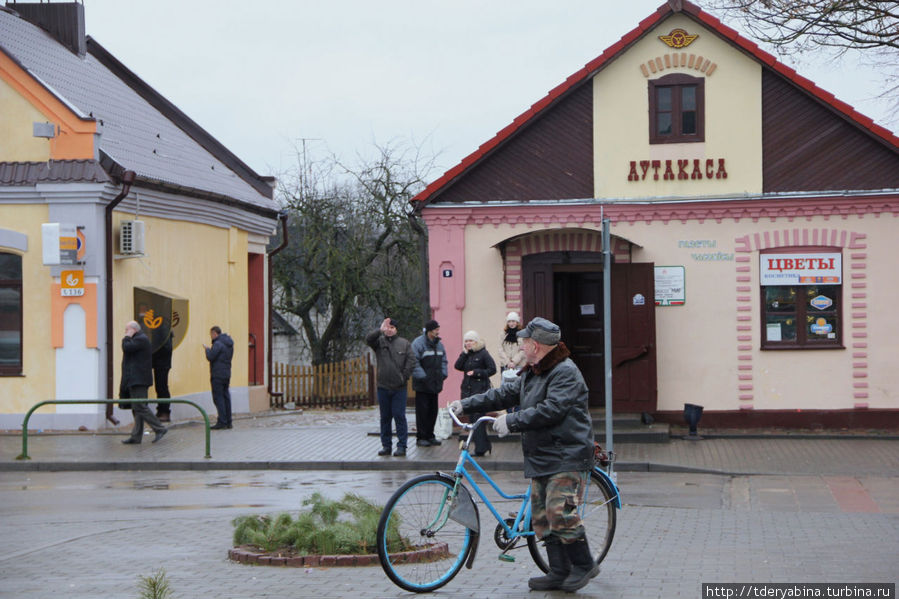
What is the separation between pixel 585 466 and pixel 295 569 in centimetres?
226

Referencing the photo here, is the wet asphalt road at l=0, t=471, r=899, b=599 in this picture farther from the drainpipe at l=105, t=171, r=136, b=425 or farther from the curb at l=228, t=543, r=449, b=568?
the drainpipe at l=105, t=171, r=136, b=425

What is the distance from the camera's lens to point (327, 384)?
107 feet

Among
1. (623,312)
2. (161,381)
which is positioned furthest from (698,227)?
(161,381)

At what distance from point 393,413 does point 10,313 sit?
8090 millimetres

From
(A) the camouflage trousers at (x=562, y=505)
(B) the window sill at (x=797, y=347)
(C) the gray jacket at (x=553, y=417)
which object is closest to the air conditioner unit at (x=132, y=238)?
(B) the window sill at (x=797, y=347)

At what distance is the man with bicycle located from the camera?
25.6 feet

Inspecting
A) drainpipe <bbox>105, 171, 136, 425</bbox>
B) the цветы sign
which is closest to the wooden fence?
drainpipe <bbox>105, 171, 136, 425</bbox>

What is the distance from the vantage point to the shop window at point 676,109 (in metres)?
19.7

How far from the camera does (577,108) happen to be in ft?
65.1

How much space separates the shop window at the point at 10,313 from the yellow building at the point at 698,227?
7.24 metres

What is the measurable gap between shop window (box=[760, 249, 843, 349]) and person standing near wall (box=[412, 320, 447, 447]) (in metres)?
5.42

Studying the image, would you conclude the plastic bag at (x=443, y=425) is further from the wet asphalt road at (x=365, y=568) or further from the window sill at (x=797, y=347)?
the window sill at (x=797, y=347)

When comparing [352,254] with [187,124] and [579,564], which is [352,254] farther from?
[579,564]

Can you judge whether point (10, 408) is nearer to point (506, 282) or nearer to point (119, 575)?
point (506, 282)
